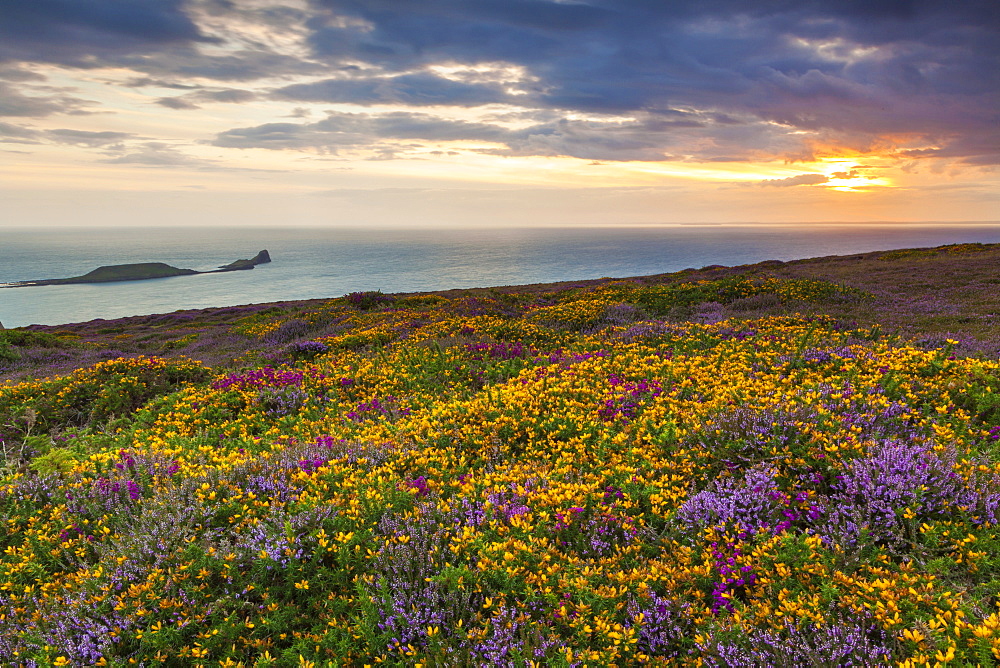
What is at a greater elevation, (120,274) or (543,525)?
(120,274)

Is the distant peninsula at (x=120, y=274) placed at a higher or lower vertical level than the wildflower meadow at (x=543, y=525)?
higher

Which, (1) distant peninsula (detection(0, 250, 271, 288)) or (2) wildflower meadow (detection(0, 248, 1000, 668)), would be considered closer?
(2) wildflower meadow (detection(0, 248, 1000, 668))

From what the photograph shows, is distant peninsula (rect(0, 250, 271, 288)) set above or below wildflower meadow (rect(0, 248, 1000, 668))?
above

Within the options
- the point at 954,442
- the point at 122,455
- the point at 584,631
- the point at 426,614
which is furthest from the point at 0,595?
the point at 954,442

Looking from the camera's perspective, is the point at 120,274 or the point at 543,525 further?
the point at 120,274

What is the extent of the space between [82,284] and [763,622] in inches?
7448

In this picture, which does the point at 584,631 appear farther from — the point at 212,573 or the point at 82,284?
the point at 82,284

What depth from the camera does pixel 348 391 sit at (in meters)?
10.9

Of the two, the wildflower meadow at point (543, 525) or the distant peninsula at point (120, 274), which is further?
the distant peninsula at point (120, 274)

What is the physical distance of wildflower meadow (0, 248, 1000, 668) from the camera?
13.0ft

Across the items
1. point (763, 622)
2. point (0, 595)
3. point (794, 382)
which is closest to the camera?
point (763, 622)

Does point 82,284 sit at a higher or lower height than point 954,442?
higher

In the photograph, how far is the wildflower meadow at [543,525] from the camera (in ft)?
13.0

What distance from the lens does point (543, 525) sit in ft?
17.0
